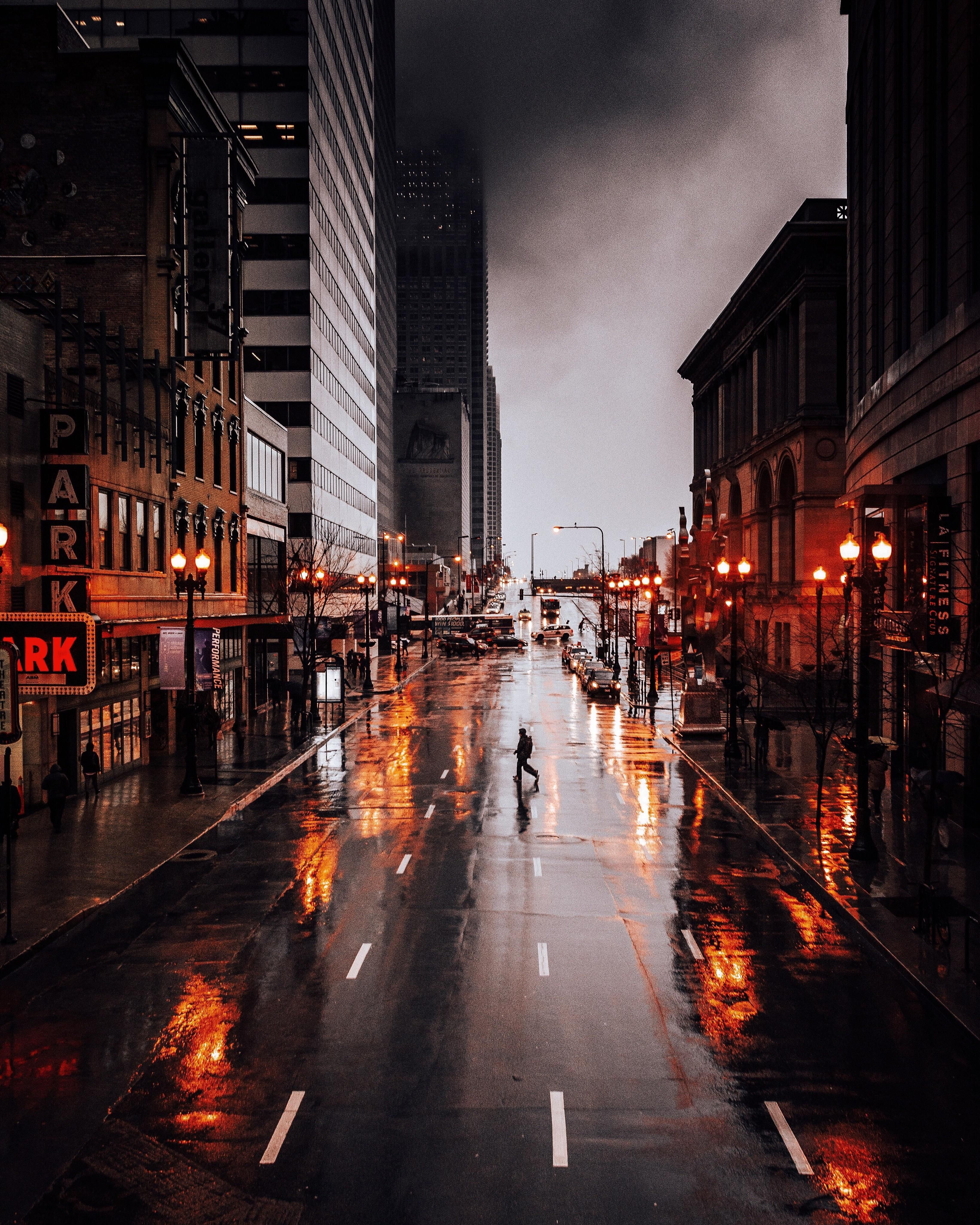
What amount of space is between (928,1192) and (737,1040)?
336 cm

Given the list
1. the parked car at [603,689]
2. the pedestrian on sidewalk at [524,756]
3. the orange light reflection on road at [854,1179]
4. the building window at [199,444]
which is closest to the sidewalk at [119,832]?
the pedestrian on sidewalk at [524,756]

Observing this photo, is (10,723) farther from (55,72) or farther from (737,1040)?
(55,72)

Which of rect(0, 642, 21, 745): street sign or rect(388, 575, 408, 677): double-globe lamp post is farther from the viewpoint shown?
rect(388, 575, 408, 677): double-globe lamp post

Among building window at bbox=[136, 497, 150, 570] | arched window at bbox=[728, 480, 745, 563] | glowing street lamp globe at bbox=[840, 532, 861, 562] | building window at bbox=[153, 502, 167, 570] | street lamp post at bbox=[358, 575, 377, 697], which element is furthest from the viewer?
arched window at bbox=[728, 480, 745, 563]

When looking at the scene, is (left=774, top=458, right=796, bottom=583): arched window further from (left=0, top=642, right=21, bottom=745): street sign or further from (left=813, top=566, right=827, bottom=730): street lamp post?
(left=0, top=642, right=21, bottom=745): street sign

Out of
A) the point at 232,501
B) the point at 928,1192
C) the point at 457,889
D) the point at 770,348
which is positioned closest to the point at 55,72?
the point at 232,501

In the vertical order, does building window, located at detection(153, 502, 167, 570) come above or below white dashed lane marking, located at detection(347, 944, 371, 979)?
above

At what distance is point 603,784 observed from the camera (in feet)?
98.8

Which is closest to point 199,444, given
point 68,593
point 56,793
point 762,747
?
point 68,593

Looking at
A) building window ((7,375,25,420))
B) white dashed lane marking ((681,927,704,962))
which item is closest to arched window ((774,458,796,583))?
building window ((7,375,25,420))

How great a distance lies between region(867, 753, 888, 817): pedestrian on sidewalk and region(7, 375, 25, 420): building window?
22.4 m

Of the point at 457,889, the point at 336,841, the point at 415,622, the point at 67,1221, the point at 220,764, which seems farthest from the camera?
the point at 415,622

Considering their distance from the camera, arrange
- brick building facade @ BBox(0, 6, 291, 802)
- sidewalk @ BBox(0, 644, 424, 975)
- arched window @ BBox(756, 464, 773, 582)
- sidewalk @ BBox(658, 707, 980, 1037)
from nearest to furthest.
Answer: sidewalk @ BBox(658, 707, 980, 1037), sidewalk @ BBox(0, 644, 424, 975), brick building facade @ BBox(0, 6, 291, 802), arched window @ BBox(756, 464, 773, 582)

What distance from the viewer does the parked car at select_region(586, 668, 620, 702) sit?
56.3m
